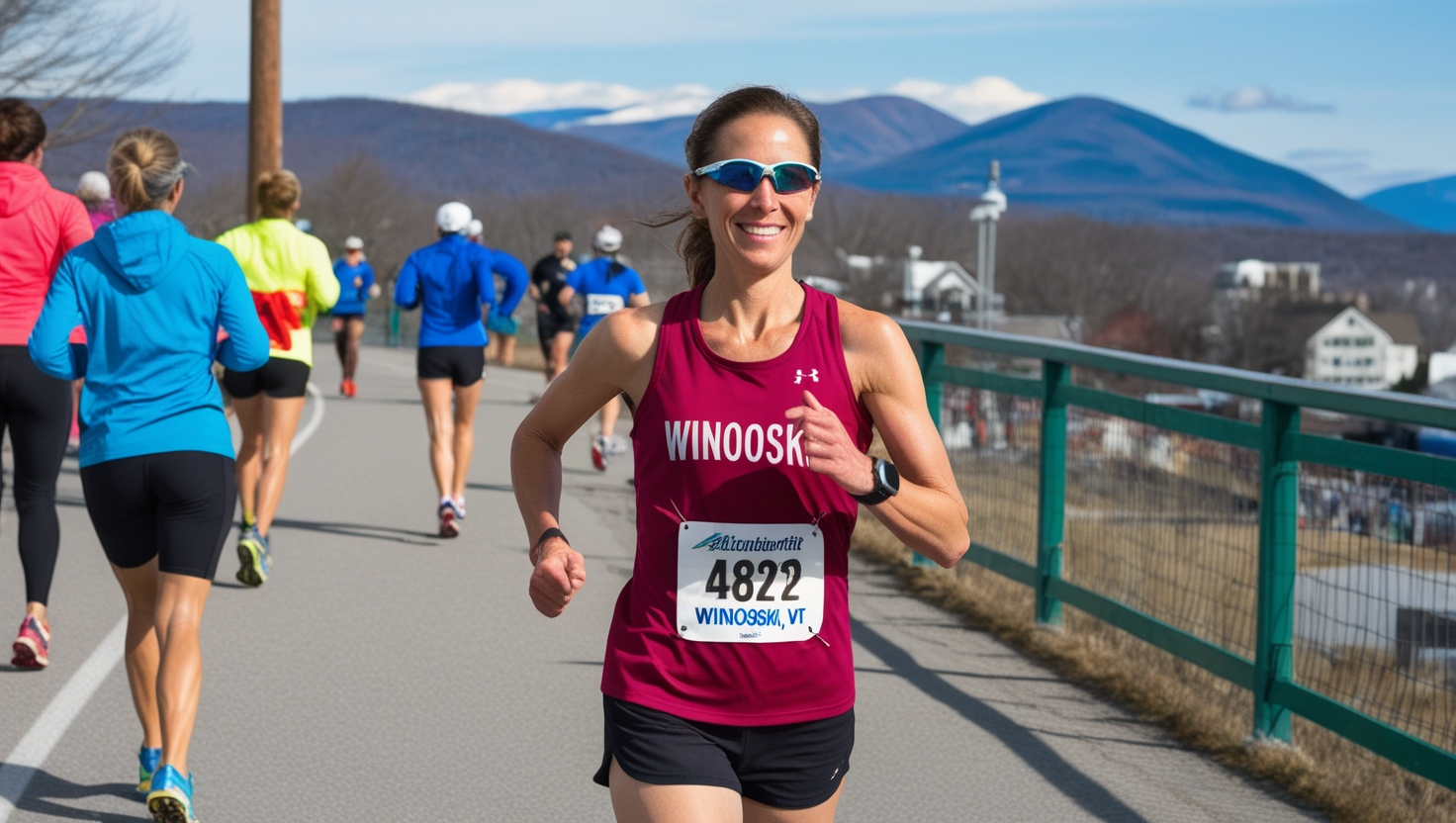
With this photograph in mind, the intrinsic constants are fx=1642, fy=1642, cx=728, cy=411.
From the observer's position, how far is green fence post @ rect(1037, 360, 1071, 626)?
294 inches

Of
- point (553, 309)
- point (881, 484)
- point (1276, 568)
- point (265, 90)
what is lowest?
point (1276, 568)

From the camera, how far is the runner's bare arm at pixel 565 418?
8.82 ft

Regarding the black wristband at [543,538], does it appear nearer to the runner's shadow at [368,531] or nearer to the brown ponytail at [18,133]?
the brown ponytail at [18,133]

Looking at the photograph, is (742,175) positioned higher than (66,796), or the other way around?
(742,175)

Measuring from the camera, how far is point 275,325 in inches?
333

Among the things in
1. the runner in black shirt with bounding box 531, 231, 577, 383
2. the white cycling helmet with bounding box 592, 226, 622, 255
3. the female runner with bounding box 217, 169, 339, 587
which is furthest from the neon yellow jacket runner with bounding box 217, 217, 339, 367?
the runner in black shirt with bounding box 531, 231, 577, 383

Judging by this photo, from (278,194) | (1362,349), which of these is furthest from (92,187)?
Result: (1362,349)

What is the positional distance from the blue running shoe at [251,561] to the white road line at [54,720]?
2.79 feet

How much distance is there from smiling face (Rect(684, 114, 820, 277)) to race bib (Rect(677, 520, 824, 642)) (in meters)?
0.44

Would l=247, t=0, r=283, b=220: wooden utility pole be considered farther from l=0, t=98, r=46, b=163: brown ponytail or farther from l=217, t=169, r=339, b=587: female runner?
l=0, t=98, r=46, b=163: brown ponytail

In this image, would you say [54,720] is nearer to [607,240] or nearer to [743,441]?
[743,441]

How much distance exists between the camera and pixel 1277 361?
137000 millimetres

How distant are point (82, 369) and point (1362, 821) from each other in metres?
3.96

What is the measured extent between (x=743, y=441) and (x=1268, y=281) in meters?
179
